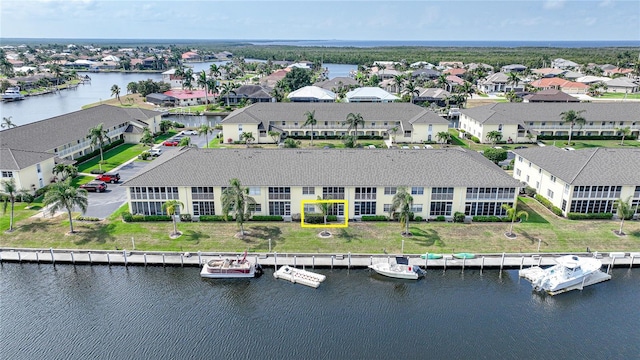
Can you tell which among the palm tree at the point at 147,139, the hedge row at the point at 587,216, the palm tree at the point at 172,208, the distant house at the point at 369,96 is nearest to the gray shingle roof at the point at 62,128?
the palm tree at the point at 147,139

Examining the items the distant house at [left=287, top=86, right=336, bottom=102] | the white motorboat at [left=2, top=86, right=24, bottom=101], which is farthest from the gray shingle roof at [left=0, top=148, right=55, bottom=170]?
the white motorboat at [left=2, top=86, right=24, bottom=101]

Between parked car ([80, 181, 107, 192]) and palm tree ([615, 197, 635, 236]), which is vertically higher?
palm tree ([615, 197, 635, 236])

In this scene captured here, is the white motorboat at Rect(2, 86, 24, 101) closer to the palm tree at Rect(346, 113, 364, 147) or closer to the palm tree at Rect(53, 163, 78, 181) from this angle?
the palm tree at Rect(53, 163, 78, 181)

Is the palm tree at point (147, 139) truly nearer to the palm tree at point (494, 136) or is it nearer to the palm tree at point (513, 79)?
the palm tree at point (494, 136)

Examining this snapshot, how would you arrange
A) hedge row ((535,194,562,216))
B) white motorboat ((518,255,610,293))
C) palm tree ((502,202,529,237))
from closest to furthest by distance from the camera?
white motorboat ((518,255,610,293)) < palm tree ((502,202,529,237)) < hedge row ((535,194,562,216))

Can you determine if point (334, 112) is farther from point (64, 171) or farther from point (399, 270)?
point (399, 270)
